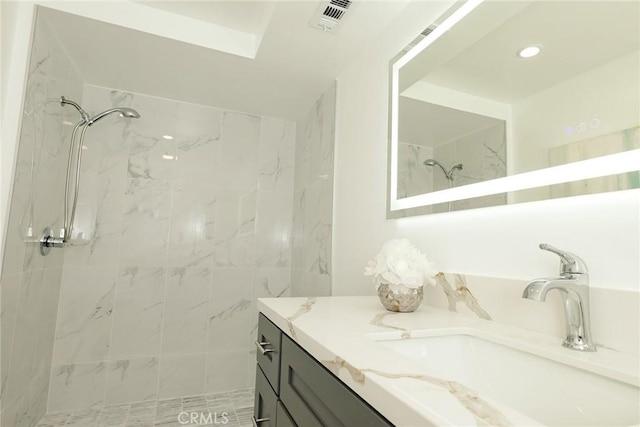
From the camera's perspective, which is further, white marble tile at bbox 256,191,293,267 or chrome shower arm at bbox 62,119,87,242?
white marble tile at bbox 256,191,293,267

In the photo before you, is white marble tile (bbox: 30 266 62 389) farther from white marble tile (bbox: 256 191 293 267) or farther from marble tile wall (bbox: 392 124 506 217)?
marble tile wall (bbox: 392 124 506 217)

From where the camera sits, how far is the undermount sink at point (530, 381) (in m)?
0.57

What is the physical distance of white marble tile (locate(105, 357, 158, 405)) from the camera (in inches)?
87.5

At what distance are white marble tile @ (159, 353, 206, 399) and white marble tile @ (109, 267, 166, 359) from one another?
14cm

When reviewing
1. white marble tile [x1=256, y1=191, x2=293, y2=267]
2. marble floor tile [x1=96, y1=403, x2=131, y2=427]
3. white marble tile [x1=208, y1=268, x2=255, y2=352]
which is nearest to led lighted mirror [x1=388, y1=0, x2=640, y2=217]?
white marble tile [x1=256, y1=191, x2=293, y2=267]

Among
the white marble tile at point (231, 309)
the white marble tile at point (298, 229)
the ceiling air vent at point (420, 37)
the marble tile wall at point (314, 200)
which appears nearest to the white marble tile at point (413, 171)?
the ceiling air vent at point (420, 37)

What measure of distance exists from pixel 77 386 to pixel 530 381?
252cm

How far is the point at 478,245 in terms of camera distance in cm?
102

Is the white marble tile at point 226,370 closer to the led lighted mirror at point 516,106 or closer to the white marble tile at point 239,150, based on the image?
the white marble tile at point 239,150

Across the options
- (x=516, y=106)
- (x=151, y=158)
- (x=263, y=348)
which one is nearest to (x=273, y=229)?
(x=151, y=158)

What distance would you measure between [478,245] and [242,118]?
85.3 inches

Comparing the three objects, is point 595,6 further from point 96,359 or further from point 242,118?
point 96,359

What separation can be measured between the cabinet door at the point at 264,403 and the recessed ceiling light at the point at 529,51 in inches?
44.7

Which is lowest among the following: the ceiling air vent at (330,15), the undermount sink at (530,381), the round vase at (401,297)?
the undermount sink at (530,381)
